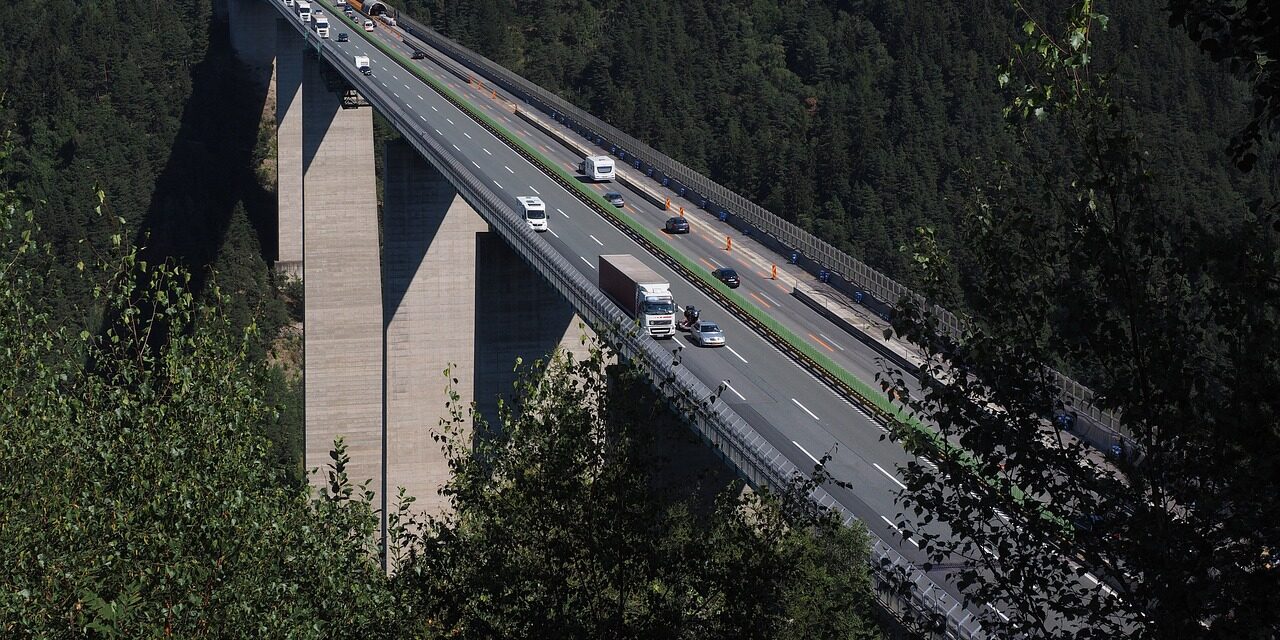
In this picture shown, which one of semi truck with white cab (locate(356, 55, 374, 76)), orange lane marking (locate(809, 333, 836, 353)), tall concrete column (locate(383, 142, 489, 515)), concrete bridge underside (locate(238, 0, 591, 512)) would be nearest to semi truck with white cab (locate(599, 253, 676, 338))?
orange lane marking (locate(809, 333, 836, 353))

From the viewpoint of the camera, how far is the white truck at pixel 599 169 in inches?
2606

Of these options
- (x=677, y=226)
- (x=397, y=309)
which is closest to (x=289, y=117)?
(x=397, y=309)

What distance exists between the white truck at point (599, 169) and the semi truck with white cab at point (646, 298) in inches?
907

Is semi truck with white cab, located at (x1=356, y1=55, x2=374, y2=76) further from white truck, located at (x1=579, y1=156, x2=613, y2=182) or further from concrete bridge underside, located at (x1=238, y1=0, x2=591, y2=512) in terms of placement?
white truck, located at (x1=579, y1=156, x2=613, y2=182)

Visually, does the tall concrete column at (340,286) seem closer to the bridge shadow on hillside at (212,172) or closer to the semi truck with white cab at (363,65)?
the semi truck with white cab at (363,65)

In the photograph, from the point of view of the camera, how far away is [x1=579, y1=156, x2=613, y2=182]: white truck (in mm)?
66188

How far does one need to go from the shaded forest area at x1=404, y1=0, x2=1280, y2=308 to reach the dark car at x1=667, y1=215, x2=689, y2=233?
147 ft

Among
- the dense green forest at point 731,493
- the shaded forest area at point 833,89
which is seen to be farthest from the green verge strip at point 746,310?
the shaded forest area at point 833,89

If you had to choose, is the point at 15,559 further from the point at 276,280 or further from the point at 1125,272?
the point at 276,280

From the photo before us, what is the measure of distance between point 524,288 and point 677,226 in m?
8.43

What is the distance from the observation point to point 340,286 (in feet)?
239

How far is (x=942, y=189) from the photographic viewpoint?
122 metres

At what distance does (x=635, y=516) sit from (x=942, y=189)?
11309cm

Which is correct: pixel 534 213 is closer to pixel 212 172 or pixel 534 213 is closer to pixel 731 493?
pixel 731 493
